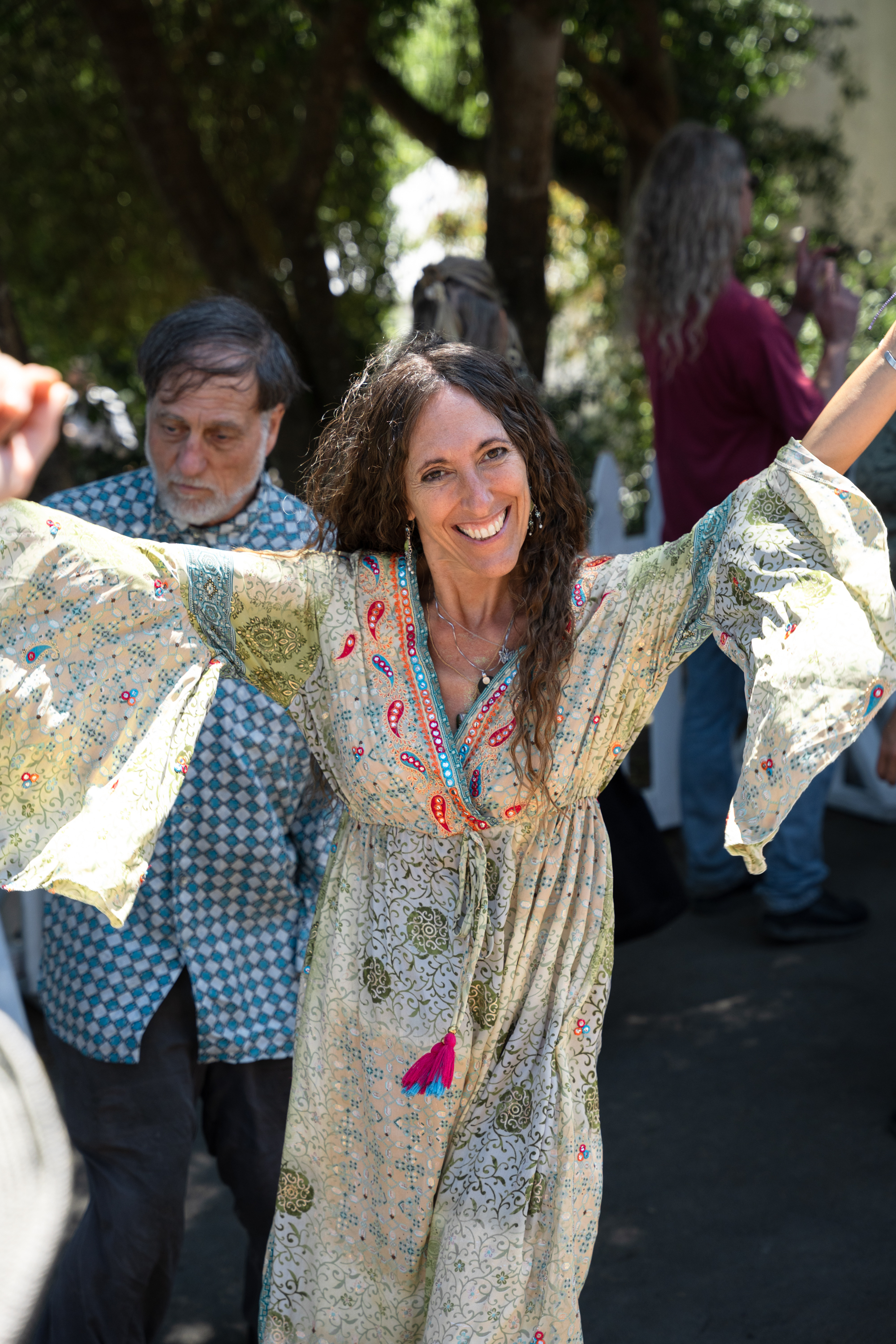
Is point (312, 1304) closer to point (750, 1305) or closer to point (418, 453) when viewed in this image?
point (750, 1305)

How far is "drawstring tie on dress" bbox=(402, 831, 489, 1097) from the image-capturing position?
7.20 feet

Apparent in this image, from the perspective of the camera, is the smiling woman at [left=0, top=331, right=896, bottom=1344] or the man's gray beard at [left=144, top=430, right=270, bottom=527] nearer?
the smiling woman at [left=0, top=331, right=896, bottom=1344]

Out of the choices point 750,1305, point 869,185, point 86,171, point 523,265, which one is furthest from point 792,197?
point 750,1305

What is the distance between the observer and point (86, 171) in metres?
9.12

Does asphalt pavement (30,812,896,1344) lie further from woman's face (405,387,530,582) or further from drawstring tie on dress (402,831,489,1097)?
woman's face (405,387,530,582)

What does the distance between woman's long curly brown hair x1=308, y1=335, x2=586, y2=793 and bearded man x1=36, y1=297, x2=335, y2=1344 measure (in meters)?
0.49

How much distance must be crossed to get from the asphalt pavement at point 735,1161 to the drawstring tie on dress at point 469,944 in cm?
125

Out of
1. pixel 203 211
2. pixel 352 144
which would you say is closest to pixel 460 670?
pixel 203 211

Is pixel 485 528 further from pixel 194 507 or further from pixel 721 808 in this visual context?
pixel 721 808

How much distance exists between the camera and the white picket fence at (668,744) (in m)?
5.86

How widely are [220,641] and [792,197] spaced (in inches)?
319

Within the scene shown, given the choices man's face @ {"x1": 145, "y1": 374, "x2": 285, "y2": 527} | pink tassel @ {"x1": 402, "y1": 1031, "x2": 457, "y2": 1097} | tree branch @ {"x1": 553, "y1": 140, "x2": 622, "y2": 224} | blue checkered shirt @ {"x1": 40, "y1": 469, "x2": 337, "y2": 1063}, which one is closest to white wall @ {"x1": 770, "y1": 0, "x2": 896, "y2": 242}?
tree branch @ {"x1": 553, "y1": 140, "x2": 622, "y2": 224}

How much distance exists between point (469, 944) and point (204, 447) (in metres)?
1.20

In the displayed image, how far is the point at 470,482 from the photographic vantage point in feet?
7.09
